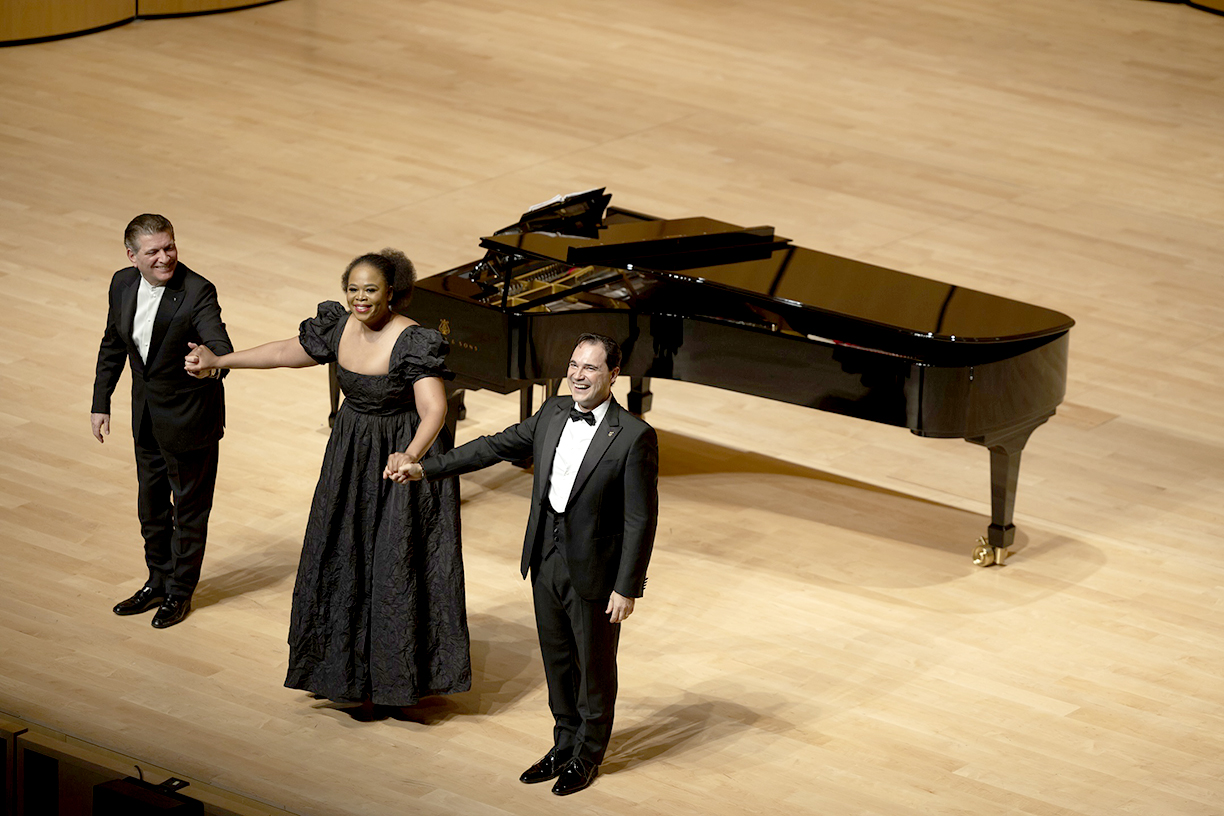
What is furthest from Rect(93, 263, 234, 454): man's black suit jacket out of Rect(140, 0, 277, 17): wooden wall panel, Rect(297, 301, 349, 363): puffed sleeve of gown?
Rect(140, 0, 277, 17): wooden wall panel

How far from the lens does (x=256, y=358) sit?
530 centimetres

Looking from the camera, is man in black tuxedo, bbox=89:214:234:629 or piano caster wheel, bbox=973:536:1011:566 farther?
piano caster wheel, bbox=973:536:1011:566

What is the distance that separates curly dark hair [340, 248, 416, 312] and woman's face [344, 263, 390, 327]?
1 cm

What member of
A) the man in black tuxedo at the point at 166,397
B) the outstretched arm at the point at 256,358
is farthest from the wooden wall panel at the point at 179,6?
the outstretched arm at the point at 256,358

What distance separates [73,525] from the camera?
6.64m

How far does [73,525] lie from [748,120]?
5.83 metres

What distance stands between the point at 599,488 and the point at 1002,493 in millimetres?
2215

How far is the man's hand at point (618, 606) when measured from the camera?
482 centimetres

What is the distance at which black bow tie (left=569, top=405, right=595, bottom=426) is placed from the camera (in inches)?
189

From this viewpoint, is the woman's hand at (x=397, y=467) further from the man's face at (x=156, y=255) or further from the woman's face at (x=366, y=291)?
the man's face at (x=156, y=255)

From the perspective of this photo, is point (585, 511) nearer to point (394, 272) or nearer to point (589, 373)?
point (589, 373)

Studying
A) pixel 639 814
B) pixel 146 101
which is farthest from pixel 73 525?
pixel 146 101

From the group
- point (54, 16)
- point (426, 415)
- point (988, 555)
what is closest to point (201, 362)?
point (426, 415)

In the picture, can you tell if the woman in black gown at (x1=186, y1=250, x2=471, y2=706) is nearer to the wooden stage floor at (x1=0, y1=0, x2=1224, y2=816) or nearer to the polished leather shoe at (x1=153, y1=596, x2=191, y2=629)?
the wooden stage floor at (x1=0, y1=0, x2=1224, y2=816)
